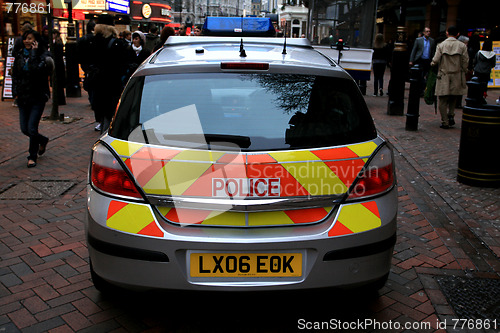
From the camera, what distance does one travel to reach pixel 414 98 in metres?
9.89

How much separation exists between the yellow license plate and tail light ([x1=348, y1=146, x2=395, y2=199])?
49 centimetres

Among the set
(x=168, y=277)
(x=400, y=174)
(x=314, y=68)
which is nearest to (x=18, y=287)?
(x=168, y=277)

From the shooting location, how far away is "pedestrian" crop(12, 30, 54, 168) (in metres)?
6.93

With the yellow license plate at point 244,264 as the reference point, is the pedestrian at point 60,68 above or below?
above

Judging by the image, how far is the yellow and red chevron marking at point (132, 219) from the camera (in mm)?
2656

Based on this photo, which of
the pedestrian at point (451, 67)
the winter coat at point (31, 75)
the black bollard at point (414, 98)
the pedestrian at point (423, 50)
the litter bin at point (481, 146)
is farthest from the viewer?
the pedestrian at point (423, 50)

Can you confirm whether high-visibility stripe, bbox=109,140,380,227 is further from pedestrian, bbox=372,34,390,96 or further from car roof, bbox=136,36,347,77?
pedestrian, bbox=372,34,390,96

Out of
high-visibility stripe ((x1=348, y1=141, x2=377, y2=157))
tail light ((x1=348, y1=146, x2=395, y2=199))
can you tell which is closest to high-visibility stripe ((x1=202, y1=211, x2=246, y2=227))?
tail light ((x1=348, y1=146, x2=395, y2=199))

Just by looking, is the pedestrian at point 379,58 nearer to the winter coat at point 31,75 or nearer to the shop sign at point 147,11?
the winter coat at point 31,75

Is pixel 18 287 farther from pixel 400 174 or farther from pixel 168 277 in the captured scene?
pixel 400 174

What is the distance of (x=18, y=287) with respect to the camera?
3.58 metres

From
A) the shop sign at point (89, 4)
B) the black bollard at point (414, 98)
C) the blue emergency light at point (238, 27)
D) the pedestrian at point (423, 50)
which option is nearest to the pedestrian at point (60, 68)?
the blue emergency light at point (238, 27)

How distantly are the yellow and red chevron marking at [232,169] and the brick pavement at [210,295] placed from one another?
0.56 meters

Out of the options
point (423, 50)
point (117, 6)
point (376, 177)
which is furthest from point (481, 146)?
point (117, 6)
